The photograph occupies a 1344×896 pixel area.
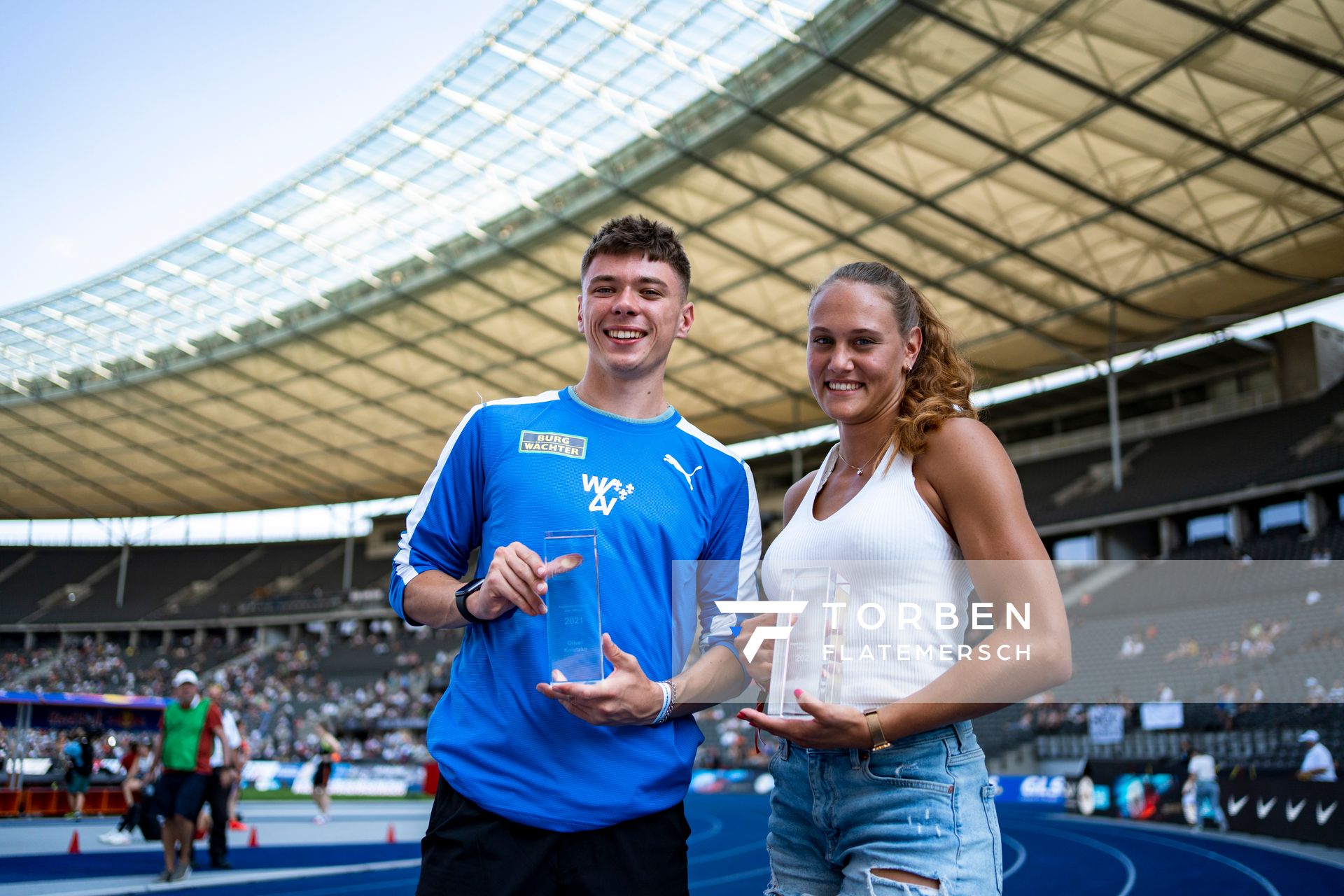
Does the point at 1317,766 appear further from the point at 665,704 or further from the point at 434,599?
the point at 434,599

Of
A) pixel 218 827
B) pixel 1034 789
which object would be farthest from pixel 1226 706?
pixel 218 827

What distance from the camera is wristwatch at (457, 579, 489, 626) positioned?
2.69m

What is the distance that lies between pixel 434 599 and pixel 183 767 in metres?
8.54

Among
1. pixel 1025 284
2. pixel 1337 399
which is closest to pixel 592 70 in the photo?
pixel 1025 284

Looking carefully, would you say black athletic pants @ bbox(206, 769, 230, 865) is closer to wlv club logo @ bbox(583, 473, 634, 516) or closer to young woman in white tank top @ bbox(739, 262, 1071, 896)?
wlv club logo @ bbox(583, 473, 634, 516)

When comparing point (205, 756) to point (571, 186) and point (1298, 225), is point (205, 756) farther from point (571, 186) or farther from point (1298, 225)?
point (1298, 225)

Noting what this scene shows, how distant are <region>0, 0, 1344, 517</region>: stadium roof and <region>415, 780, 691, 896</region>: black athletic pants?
21886mm

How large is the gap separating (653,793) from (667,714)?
0.22m

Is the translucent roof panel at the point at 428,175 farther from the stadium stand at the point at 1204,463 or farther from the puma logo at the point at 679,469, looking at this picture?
the puma logo at the point at 679,469

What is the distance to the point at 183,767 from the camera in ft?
33.1

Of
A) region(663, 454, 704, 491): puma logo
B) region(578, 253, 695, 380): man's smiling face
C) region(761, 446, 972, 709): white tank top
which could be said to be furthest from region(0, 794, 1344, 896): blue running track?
region(761, 446, 972, 709): white tank top

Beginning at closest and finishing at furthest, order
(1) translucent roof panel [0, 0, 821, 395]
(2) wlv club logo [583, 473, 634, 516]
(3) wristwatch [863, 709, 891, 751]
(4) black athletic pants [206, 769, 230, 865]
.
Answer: (3) wristwatch [863, 709, 891, 751] → (2) wlv club logo [583, 473, 634, 516] → (4) black athletic pants [206, 769, 230, 865] → (1) translucent roof panel [0, 0, 821, 395]

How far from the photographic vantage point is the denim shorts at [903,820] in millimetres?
2316

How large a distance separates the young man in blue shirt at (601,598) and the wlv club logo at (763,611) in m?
0.16
